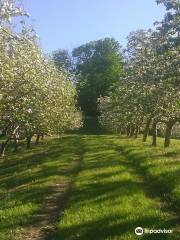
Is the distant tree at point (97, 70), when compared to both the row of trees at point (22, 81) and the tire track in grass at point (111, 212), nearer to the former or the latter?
the row of trees at point (22, 81)

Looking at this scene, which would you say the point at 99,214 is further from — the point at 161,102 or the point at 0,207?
the point at 161,102

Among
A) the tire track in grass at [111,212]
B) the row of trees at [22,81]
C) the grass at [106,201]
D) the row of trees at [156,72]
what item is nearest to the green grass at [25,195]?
the grass at [106,201]

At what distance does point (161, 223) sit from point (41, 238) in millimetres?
3908

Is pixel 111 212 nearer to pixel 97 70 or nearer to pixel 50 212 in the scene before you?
pixel 50 212

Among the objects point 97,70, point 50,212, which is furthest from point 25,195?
point 97,70

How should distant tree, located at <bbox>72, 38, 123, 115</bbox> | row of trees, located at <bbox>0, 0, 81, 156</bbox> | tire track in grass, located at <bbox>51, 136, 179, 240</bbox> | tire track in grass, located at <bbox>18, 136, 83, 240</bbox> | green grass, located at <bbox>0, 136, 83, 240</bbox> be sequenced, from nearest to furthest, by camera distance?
tire track in grass, located at <bbox>51, 136, 179, 240</bbox> → tire track in grass, located at <bbox>18, 136, 83, 240</bbox> → green grass, located at <bbox>0, 136, 83, 240</bbox> → row of trees, located at <bbox>0, 0, 81, 156</bbox> → distant tree, located at <bbox>72, 38, 123, 115</bbox>

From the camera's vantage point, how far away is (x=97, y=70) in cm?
17162

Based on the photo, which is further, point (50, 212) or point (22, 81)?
point (22, 81)

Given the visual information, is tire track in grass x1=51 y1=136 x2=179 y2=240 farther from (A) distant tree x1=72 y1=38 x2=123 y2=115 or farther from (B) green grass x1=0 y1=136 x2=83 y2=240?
(A) distant tree x1=72 y1=38 x2=123 y2=115

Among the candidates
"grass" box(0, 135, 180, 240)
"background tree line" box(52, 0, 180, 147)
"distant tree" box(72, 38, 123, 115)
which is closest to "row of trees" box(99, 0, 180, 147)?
"background tree line" box(52, 0, 180, 147)

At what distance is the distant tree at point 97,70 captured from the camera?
163500mm

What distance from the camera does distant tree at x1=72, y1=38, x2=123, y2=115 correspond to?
6437 inches

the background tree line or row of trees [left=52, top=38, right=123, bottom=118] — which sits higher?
row of trees [left=52, top=38, right=123, bottom=118]

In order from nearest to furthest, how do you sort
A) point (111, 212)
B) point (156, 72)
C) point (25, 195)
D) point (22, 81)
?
1. point (111, 212)
2. point (25, 195)
3. point (156, 72)
4. point (22, 81)
